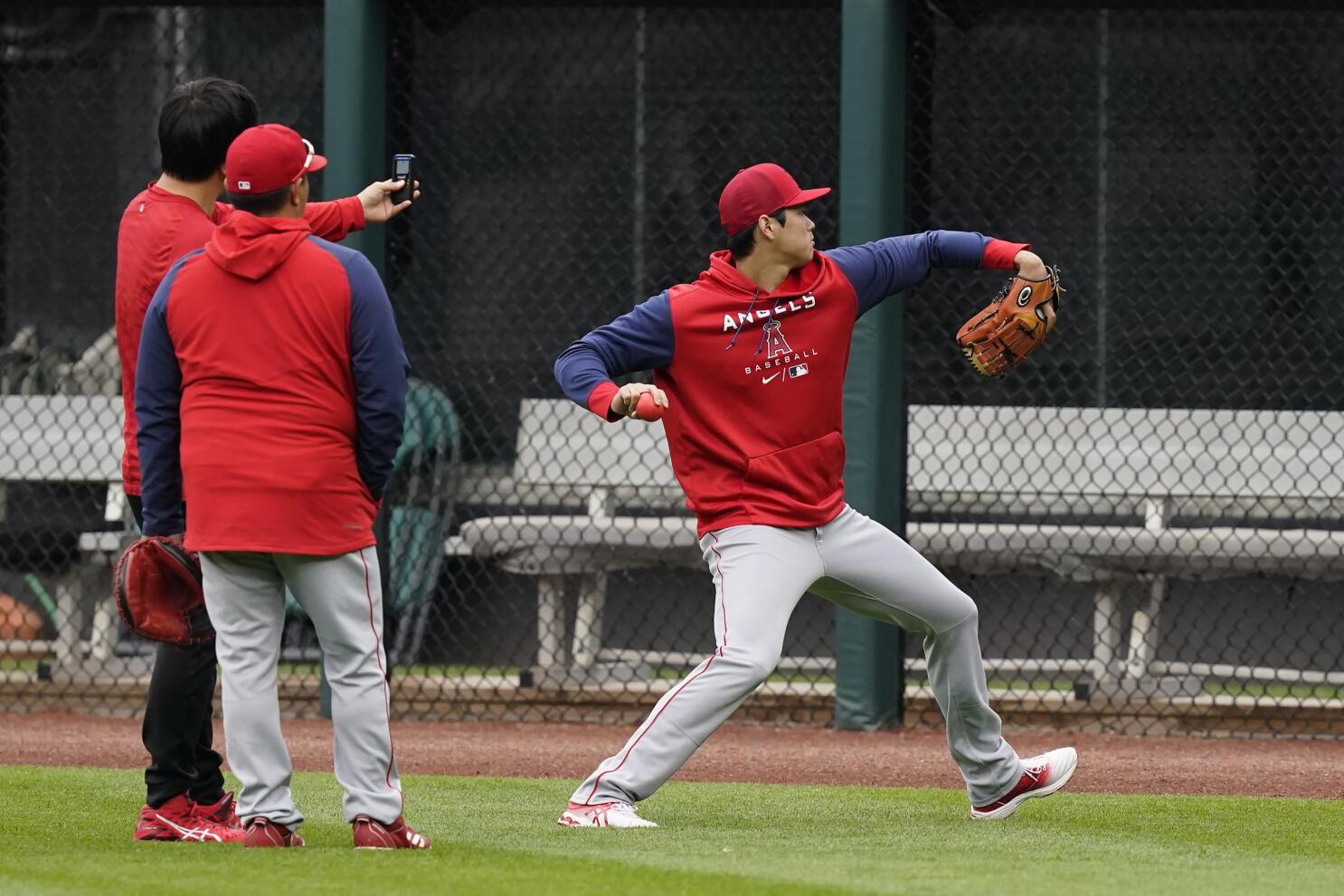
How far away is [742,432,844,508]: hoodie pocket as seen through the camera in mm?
4691

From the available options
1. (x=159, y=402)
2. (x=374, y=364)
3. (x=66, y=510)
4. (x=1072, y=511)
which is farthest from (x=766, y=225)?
(x=66, y=510)

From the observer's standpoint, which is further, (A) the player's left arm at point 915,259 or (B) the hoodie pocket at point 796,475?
(A) the player's left arm at point 915,259

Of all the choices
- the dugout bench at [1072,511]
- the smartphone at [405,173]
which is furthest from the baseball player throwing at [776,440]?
the dugout bench at [1072,511]

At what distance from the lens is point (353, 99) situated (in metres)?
7.48

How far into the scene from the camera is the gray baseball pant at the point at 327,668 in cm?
399

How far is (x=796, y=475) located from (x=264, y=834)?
1.51 metres

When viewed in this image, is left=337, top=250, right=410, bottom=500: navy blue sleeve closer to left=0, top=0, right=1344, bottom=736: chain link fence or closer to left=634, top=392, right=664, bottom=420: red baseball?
left=634, top=392, right=664, bottom=420: red baseball

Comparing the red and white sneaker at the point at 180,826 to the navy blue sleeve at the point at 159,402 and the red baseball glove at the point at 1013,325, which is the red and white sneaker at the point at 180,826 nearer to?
the navy blue sleeve at the point at 159,402

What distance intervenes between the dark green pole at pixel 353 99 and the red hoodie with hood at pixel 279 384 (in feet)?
11.5

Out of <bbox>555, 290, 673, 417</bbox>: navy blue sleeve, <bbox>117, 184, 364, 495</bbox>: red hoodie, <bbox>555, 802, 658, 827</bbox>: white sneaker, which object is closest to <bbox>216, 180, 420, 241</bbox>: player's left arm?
<bbox>117, 184, 364, 495</bbox>: red hoodie

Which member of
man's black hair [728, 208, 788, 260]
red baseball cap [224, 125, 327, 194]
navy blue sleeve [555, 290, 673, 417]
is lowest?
navy blue sleeve [555, 290, 673, 417]

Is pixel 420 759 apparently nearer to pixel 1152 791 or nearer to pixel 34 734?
pixel 34 734

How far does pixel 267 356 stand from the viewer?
155 inches

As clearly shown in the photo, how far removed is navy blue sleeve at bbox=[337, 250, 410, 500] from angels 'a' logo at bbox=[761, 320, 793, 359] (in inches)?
41.4
